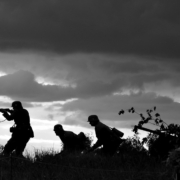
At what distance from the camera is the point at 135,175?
15906mm

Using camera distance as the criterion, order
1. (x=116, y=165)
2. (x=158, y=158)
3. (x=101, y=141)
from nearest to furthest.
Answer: (x=116, y=165) → (x=158, y=158) → (x=101, y=141)

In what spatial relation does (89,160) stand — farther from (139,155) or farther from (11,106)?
(11,106)

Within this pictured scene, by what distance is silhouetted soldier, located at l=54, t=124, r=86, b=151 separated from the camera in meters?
22.0

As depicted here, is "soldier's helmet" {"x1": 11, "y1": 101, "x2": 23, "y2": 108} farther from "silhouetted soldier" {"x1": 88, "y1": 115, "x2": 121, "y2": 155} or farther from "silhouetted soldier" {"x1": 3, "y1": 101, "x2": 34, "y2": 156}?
"silhouetted soldier" {"x1": 88, "y1": 115, "x2": 121, "y2": 155}

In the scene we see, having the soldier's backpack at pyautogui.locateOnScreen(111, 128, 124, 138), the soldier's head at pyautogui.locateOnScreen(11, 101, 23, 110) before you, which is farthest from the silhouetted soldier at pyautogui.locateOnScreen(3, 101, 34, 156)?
the soldier's backpack at pyautogui.locateOnScreen(111, 128, 124, 138)

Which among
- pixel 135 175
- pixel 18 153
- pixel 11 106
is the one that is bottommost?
pixel 135 175

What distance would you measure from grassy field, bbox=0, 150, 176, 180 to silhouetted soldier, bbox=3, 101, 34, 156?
1.76 m

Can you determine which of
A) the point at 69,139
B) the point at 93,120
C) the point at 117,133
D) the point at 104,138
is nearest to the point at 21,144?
the point at 69,139

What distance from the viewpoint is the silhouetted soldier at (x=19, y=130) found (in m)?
21.2

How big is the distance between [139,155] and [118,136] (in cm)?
189

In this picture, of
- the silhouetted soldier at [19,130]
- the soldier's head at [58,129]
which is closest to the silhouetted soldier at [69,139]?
the soldier's head at [58,129]

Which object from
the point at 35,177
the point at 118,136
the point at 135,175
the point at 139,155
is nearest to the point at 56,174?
the point at 35,177

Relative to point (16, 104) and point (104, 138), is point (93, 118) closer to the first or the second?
point (104, 138)

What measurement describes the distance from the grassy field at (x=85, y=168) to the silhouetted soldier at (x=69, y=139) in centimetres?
154
